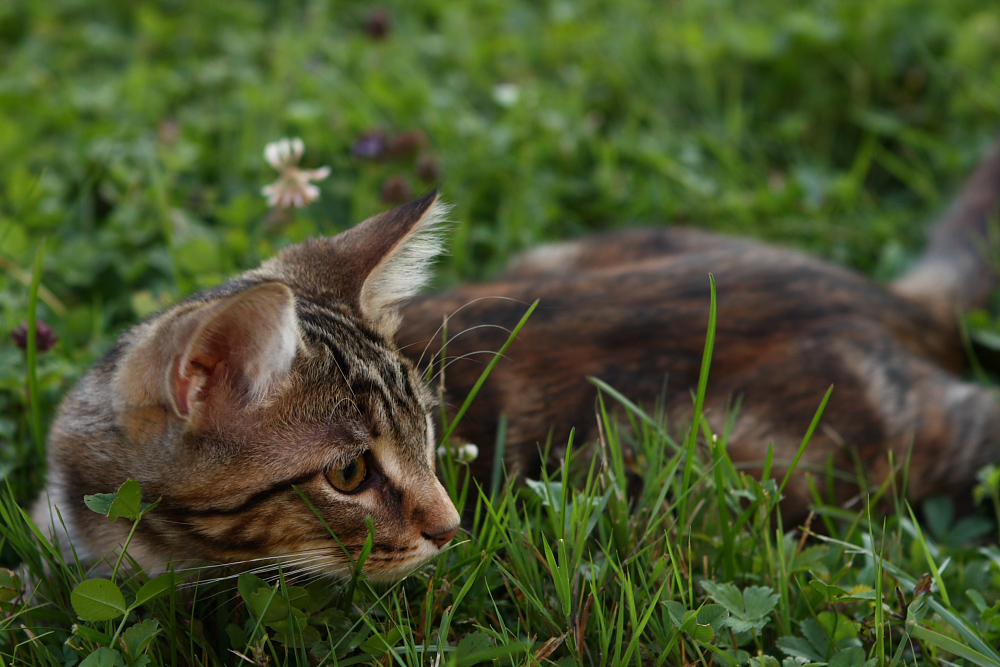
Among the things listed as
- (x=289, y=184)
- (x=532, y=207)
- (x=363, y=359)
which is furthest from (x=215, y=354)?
(x=532, y=207)

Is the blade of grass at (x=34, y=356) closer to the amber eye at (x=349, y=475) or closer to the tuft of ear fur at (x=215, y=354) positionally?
the tuft of ear fur at (x=215, y=354)

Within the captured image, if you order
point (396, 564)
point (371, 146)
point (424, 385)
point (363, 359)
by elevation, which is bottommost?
point (396, 564)

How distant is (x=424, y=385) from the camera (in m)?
2.21

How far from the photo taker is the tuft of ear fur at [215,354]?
1681mm

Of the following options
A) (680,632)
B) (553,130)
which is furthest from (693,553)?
(553,130)

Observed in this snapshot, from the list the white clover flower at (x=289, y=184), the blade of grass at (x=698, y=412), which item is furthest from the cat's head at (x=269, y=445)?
the white clover flower at (x=289, y=184)

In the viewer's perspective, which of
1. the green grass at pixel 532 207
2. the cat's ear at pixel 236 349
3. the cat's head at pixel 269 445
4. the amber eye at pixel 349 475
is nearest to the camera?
the cat's ear at pixel 236 349

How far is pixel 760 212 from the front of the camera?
4078 mm

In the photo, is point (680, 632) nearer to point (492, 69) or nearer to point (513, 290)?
point (513, 290)

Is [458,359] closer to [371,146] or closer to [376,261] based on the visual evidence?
[376,261]

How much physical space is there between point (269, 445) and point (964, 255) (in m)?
3.00

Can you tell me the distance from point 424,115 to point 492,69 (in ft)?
2.53

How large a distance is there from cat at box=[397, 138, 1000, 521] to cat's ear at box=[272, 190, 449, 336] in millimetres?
168

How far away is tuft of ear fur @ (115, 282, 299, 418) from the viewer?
5.51ft
